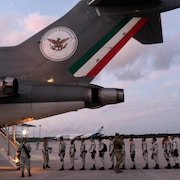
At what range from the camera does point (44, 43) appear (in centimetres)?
827

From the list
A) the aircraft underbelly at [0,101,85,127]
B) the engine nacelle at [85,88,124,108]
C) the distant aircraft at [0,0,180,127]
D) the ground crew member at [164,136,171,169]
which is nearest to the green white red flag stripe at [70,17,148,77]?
the distant aircraft at [0,0,180,127]

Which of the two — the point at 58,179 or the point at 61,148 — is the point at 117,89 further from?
the point at 61,148

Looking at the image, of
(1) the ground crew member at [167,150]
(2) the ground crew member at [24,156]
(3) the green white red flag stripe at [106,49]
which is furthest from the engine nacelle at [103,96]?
(1) the ground crew member at [167,150]

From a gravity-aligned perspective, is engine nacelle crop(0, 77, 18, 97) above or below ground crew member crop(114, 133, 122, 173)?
above

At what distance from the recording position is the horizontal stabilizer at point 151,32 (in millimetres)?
8076

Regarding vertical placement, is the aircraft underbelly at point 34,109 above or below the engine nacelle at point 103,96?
below

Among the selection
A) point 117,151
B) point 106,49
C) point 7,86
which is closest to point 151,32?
point 106,49

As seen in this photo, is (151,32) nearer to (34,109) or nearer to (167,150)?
(34,109)

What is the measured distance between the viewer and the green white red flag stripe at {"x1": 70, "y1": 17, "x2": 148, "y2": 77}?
7.95 metres

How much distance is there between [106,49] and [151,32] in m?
1.41

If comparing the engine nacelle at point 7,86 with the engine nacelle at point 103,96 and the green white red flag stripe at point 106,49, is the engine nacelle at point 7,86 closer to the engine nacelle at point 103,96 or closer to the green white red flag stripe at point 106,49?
the green white red flag stripe at point 106,49

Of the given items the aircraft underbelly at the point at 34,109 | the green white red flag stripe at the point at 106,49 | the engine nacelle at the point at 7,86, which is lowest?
the aircraft underbelly at the point at 34,109

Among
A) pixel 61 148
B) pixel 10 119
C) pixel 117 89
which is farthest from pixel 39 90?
pixel 61 148

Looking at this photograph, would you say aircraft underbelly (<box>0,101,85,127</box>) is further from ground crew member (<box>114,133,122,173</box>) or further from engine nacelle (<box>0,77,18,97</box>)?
ground crew member (<box>114,133,122,173</box>)
